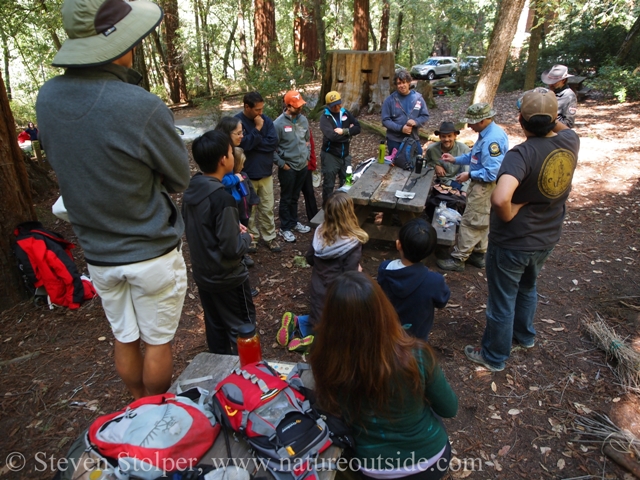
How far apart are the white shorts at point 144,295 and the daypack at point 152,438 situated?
50 centimetres

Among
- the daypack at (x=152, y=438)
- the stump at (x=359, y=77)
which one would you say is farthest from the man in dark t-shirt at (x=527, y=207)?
the stump at (x=359, y=77)

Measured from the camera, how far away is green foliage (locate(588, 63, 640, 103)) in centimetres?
1209

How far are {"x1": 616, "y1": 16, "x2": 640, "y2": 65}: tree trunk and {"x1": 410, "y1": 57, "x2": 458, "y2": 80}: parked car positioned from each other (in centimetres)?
1005

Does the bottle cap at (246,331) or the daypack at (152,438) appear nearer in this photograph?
the daypack at (152,438)

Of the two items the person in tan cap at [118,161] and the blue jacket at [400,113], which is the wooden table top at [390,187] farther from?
the person in tan cap at [118,161]

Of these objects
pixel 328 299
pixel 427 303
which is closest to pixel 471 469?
pixel 427 303

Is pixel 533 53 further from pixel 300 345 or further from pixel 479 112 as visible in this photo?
pixel 300 345

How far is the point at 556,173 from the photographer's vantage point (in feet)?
9.27

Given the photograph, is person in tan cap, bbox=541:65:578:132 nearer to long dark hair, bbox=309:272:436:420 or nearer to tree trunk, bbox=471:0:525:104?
tree trunk, bbox=471:0:525:104

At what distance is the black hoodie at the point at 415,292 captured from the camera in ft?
9.37

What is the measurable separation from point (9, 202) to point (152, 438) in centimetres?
375

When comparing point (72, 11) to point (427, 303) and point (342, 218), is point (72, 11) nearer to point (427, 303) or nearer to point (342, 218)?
point (342, 218)

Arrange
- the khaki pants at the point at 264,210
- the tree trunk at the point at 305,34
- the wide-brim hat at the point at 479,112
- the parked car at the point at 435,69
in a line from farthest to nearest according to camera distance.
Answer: the parked car at the point at 435,69
the tree trunk at the point at 305,34
the khaki pants at the point at 264,210
the wide-brim hat at the point at 479,112

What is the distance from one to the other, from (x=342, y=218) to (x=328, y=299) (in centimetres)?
186
